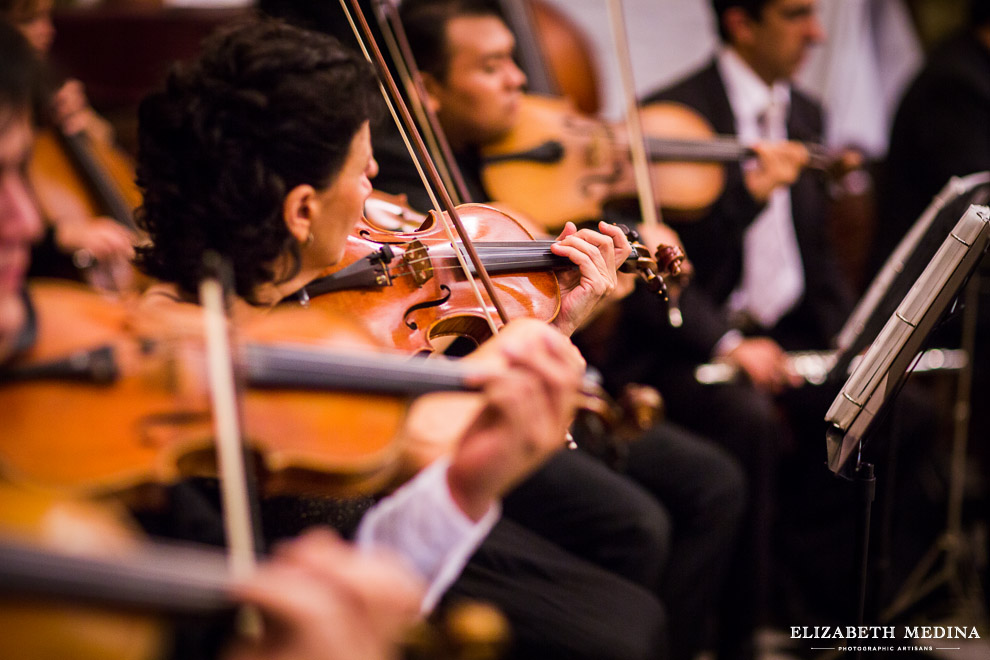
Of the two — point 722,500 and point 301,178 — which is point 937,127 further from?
point 301,178

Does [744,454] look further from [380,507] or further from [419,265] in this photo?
[380,507]

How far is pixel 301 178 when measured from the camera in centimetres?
100

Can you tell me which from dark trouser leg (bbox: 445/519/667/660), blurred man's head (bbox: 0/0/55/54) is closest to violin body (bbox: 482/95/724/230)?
dark trouser leg (bbox: 445/519/667/660)

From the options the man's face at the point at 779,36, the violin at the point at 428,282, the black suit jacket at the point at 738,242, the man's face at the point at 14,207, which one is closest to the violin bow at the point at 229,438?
the man's face at the point at 14,207

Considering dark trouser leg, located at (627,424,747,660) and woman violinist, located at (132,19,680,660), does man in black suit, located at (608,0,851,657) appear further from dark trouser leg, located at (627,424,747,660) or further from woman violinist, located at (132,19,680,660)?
woman violinist, located at (132,19,680,660)

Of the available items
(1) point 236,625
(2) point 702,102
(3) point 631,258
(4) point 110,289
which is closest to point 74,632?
(1) point 236,625

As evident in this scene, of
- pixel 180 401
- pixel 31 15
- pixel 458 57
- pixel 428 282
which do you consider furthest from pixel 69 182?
pixel 180 401

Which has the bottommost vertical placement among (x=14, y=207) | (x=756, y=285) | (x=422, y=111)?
(x=756, y=285)

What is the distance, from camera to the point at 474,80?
1.69 metres

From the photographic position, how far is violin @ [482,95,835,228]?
179 centimetres

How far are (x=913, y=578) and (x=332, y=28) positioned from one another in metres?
1.81

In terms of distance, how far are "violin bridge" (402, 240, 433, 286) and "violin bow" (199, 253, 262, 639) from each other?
1.46ft

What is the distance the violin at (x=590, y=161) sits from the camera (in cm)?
179

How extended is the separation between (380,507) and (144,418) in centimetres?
28
